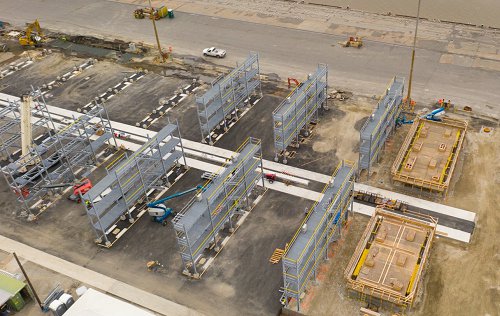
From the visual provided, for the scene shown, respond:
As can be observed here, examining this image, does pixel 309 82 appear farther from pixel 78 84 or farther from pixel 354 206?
pixel 78 84

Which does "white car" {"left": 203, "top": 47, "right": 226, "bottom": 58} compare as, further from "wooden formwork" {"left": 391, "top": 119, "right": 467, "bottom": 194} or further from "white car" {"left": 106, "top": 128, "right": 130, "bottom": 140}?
"wooden formwork" {"left": 391, "top": 119, "right": 467, "bottom": 194}

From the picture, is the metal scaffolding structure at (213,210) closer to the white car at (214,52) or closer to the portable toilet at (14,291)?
the portable toilet at (14,291)

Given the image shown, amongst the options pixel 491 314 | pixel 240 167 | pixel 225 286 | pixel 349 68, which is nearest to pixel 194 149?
pixel 240 167

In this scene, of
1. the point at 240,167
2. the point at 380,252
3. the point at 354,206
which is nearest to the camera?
the point at 380,252

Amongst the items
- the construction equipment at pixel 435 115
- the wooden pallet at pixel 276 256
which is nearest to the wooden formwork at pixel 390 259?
the wooden pallet at pixel 276 256

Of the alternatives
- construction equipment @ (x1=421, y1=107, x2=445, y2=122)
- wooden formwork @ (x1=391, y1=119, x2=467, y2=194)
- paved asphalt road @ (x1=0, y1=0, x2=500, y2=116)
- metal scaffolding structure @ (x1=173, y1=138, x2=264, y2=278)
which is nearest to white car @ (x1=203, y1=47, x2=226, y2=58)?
paved asphalt road @ (x1=0, y1=0, x2=500, y2=116)

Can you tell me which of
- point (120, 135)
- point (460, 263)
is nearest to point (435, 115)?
point (460, 263)
